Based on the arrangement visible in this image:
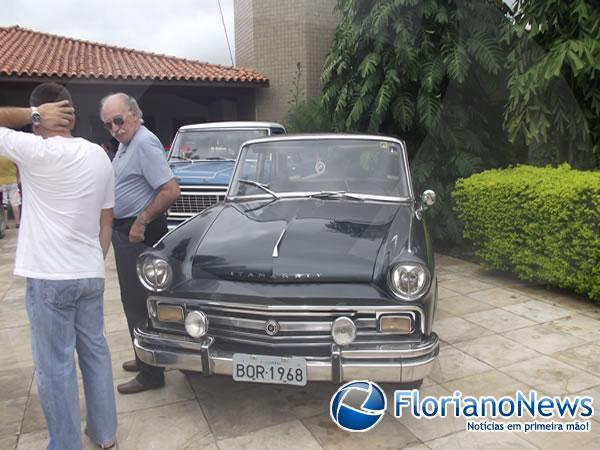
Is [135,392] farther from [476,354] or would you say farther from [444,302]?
[444,302]

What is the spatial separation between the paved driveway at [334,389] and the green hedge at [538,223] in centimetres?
42

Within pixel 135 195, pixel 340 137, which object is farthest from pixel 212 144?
pixel 135 195

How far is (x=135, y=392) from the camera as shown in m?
3.38

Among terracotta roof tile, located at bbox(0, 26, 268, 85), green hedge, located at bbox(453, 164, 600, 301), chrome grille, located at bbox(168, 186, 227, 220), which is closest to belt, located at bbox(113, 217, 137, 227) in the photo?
chrome grille, located at bbox(168, 186, 227, 220)

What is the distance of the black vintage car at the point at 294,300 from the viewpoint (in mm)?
2676

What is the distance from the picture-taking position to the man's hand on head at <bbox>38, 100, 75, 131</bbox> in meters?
2.31

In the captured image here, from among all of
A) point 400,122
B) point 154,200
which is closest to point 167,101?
point 400,122

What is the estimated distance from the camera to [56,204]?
235 centimetres

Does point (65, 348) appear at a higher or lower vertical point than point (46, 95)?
lower

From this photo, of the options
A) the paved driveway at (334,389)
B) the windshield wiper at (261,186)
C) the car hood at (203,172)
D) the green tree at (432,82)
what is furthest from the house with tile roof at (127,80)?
the windshield wiper at (261,186)

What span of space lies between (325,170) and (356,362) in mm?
1832

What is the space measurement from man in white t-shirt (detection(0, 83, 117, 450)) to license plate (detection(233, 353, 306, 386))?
0.80 meters

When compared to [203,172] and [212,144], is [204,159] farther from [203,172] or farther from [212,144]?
[203,172]

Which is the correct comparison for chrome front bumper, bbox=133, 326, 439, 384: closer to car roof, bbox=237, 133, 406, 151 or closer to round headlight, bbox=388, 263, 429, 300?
round headlight, bbox=388, 263, 429, 300
